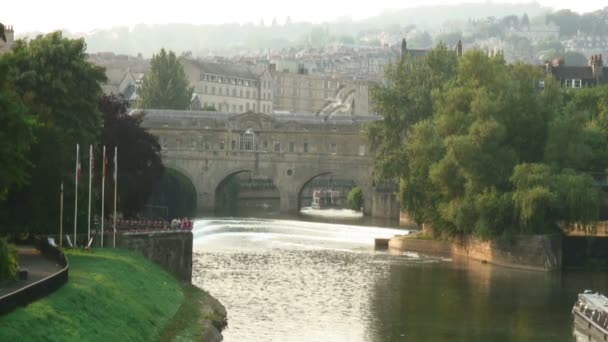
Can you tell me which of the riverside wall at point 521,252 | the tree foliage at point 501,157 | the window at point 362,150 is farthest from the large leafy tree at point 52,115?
the window at point 362,150

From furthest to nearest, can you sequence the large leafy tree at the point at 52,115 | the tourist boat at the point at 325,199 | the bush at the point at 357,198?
the tourist boat at the point at 325,199
the bush at the point at 357,198
the large leafy tree at the point at 52,115

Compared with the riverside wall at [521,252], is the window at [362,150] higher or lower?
higher

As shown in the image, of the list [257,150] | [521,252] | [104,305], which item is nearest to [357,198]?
[257,150]

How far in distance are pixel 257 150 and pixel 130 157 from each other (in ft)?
184

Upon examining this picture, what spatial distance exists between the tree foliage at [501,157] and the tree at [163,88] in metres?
76.8

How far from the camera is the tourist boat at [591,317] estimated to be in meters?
62.8

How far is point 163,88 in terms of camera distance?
184000 mm

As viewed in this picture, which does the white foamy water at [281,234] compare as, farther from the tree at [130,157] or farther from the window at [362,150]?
the window at [362,150]

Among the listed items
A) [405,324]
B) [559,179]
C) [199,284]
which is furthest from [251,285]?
[559,179]

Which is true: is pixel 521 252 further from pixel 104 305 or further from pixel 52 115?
pixel 104 305

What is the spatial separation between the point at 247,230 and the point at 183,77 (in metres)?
73.4

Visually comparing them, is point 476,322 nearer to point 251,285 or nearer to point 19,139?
point 251,285

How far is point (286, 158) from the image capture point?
5896 inches

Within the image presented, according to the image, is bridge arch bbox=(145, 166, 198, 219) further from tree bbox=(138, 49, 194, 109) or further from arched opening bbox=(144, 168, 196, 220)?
tree bbox=(138, 49, 194, 109)
